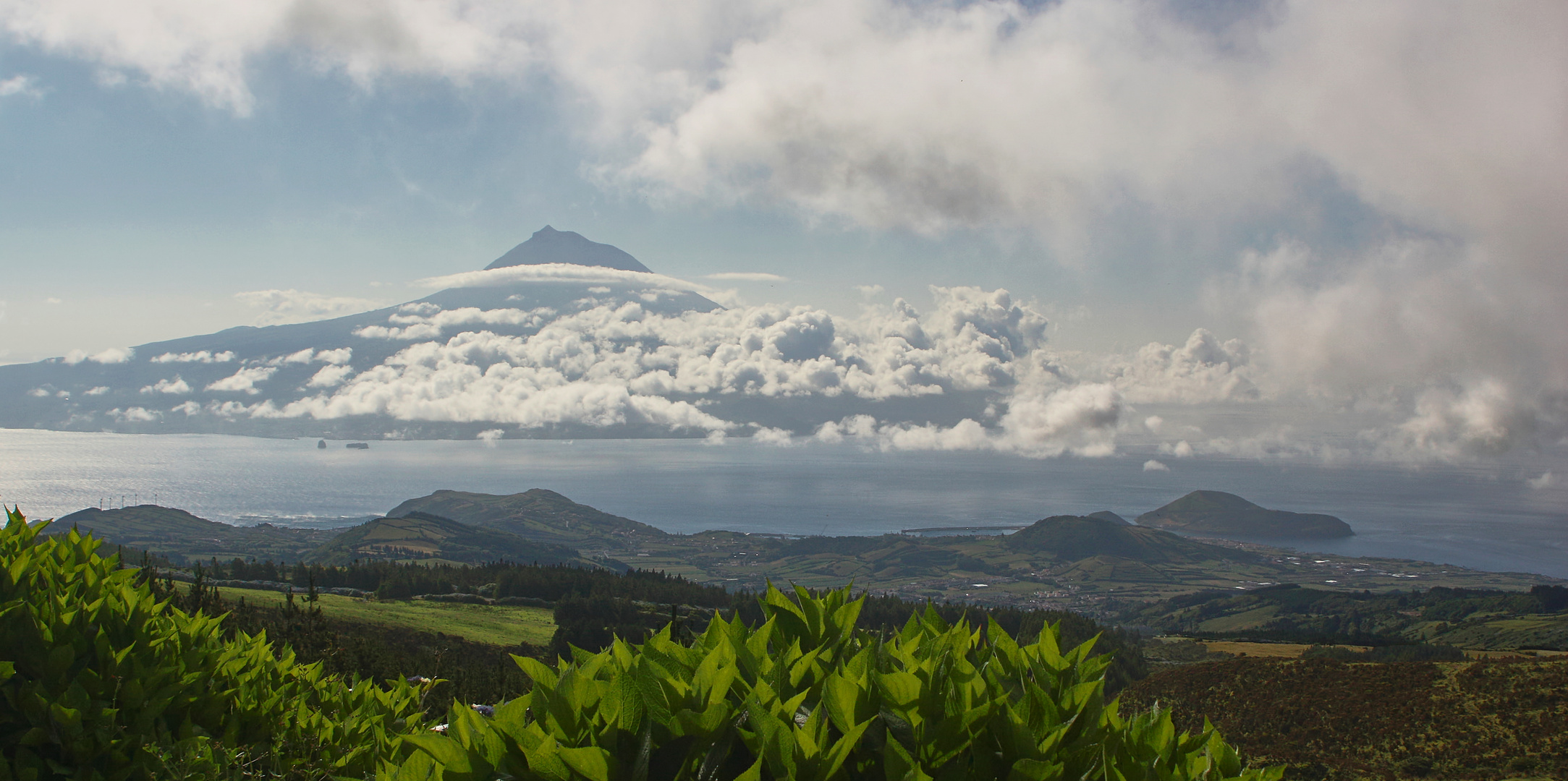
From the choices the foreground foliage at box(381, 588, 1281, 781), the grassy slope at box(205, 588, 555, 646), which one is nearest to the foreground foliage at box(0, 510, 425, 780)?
the foreground foliage at box(381, 588, 1281, 781)

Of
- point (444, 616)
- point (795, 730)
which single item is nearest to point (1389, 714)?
point (795, 730)

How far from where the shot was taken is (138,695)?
18.4 ft

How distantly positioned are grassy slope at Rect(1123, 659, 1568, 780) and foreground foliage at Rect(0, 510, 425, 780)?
5695 cm

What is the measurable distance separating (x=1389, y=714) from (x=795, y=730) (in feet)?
298

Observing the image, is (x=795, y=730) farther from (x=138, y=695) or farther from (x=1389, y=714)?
(x=1389, y=714)

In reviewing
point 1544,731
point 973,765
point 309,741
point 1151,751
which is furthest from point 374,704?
point 1544,731

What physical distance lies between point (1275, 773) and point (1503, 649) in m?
195

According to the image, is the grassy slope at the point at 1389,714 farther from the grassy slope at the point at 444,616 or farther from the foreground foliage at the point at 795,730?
the grassy slope at the point at 444,616

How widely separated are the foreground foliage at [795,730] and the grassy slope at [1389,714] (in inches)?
2262

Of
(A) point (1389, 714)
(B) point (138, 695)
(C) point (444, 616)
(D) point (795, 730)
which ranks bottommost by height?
(C) point (444, 616)

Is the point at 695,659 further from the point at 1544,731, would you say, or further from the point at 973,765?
the point at 1544,731

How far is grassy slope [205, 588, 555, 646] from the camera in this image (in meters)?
107

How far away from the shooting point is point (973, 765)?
2.82 meters

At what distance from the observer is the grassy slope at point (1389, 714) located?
56094 mm
